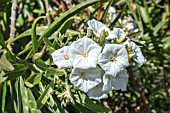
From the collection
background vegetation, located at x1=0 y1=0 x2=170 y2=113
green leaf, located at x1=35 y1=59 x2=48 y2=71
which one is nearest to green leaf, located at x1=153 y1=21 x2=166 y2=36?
background vegetation, located at x1=0 y1=0 x2=170 y2=113

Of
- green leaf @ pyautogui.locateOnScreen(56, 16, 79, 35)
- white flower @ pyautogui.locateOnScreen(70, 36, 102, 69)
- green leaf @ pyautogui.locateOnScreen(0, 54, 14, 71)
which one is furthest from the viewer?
green leaf @ pyautogui.locateOnScreen(56, 16, 79, 35)

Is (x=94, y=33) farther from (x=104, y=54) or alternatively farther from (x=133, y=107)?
(x=133, y=107)

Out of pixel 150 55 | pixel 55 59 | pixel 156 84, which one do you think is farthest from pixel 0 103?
pixel 156 84

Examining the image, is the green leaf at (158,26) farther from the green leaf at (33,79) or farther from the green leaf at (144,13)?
the green leaf at (33,79)

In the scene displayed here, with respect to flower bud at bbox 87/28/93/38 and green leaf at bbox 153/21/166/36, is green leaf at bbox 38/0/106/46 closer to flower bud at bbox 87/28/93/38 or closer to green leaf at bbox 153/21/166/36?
flower bud at bbox 87/28/93/38

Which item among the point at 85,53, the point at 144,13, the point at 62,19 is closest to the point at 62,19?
the point at 62,19

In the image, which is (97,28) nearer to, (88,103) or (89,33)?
(89,33)

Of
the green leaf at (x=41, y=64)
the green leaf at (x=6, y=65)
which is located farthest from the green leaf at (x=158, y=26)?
the green leaf at (x=6, y=65)
